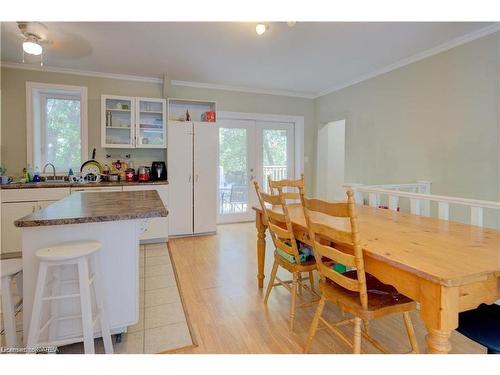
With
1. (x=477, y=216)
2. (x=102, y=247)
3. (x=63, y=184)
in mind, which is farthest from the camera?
(x=63, y=184)

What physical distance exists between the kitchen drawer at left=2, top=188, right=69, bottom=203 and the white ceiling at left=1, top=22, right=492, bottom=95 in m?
1.63

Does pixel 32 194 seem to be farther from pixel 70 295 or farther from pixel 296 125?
pixel 296 125

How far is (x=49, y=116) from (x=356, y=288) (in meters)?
4.55

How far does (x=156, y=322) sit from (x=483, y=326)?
193cm

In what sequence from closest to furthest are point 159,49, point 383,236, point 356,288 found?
point 356,288
point 383,236
point 159,49

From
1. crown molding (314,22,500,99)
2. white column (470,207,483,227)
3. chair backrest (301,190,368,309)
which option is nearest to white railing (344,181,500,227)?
white column (470,207,483,227)

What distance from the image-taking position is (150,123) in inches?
168

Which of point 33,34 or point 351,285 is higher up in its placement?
point 33,34

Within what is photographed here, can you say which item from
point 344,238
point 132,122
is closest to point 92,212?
point 344,238

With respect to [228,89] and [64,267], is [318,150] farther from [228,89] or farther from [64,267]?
[64,267]

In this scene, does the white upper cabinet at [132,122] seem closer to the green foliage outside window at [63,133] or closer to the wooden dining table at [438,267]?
the green foliage outside window at [63,133]

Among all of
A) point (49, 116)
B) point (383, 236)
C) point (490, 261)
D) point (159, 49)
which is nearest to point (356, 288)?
point (383, 236)

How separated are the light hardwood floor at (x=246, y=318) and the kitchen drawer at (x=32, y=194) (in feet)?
5.50

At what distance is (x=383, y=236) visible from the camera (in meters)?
1.54
